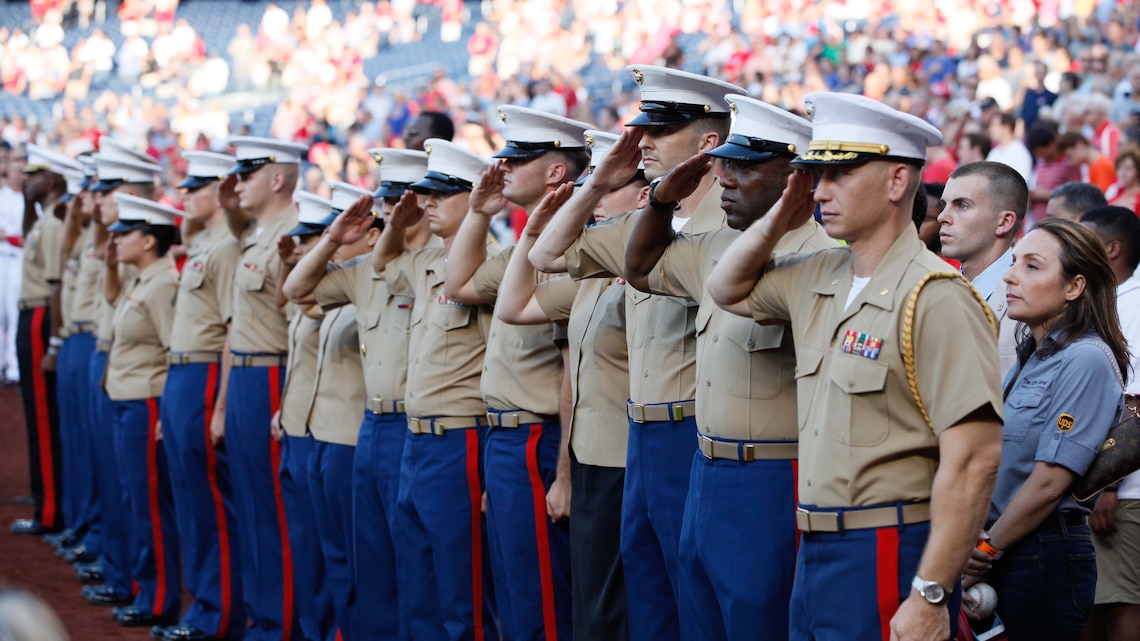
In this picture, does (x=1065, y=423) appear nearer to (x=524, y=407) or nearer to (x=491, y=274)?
(x=524, y=407)

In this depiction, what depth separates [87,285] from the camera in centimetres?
823

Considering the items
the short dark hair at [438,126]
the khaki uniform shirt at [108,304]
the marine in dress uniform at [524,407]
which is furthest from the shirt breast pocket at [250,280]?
the marine in dress uniform at [524,407]

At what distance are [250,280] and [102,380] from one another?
5.62 feet

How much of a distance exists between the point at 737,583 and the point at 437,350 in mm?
1934

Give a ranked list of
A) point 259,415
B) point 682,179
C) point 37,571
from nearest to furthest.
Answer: point 682,179 < point 259,415 < point 37,571

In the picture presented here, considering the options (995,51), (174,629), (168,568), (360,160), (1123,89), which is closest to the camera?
(174,629)

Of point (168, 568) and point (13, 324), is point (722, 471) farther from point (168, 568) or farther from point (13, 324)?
point (13, 324)

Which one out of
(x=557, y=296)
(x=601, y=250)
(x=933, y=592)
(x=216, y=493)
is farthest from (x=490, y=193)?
(x=216, y=493)

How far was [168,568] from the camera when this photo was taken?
6.82 m

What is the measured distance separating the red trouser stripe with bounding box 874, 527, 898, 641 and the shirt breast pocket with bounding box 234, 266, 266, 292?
3.89 m

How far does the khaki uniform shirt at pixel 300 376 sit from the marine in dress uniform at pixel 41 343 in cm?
363

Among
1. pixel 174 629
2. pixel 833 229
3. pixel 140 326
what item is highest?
pixel 833 229

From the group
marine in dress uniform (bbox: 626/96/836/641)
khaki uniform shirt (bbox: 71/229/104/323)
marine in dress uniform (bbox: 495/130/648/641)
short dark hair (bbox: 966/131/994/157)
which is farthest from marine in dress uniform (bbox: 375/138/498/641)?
short dark hair (bbox: 966/131/994/157)

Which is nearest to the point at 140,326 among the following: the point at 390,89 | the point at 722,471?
the point at 722,471
